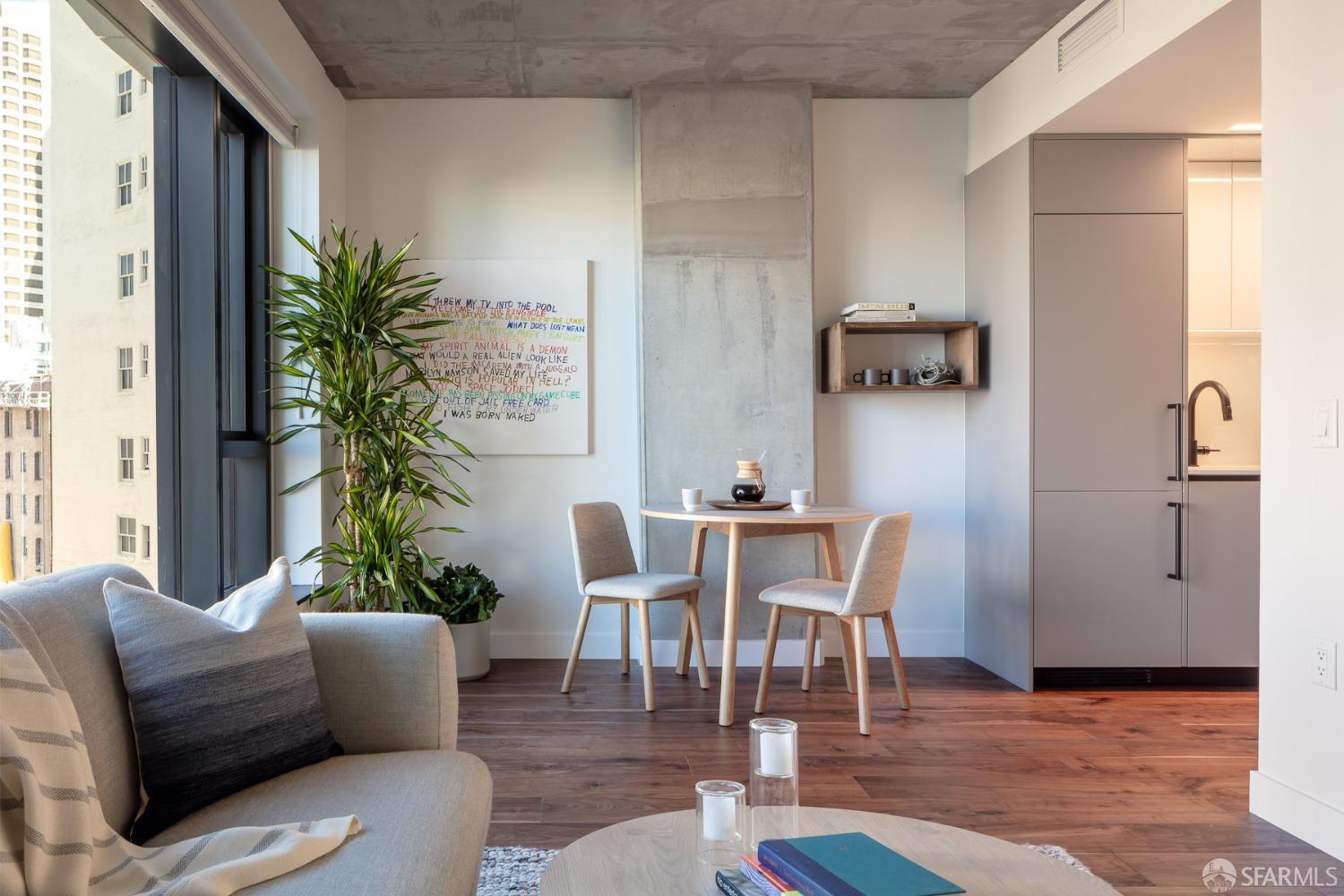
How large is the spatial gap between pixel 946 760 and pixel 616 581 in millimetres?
1491

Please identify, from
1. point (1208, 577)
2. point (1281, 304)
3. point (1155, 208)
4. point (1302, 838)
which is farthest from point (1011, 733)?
point (1155, 208)

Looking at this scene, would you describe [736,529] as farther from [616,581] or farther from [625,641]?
[625,641]

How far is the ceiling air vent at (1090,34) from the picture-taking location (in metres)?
3.47

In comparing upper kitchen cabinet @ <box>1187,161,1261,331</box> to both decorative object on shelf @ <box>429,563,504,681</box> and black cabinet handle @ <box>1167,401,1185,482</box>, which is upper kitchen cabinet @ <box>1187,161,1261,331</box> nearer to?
black cabinet handle @ <box>1167,401,1185,482</box>

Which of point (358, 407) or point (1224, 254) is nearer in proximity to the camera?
point (358, 407)

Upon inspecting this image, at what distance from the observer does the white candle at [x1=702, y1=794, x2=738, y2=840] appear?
4.51ft

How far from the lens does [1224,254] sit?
14.6 feet

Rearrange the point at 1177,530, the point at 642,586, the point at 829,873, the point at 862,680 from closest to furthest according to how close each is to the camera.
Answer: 1. the point at 829,873
2. the point at 862,680
3. the point at 642,586
4. the point at 1177,530

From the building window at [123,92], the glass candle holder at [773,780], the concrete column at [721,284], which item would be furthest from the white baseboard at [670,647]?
the glass candle holder at [773,780]

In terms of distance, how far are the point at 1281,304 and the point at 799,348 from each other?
7.36 ft

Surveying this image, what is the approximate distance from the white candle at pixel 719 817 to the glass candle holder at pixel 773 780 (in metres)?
0.04

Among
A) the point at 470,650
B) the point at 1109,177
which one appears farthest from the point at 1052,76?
the point at 470,650

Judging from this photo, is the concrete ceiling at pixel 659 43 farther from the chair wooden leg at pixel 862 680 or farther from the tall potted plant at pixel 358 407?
the chair wooden leg at pixel 862 680

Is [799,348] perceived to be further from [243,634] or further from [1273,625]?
[243,634]
